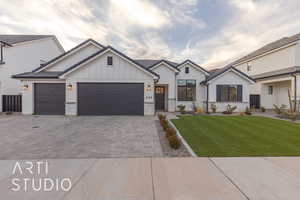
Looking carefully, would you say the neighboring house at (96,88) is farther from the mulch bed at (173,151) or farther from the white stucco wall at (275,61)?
the white stucco wall at (275,61)

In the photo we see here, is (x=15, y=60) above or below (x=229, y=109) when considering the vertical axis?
above

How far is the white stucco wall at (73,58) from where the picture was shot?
14328mm

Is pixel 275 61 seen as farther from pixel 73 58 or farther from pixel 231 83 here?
pixel 73 58

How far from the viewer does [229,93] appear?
599 inches

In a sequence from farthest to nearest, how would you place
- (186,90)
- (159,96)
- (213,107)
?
1. (159,96)
2. (186,90)
3. (213,107)

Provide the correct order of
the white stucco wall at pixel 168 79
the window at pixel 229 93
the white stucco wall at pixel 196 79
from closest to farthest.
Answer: the window at pixel 229 93 < the white stucco wall at pixel 168 79 < the white stucco wall at pixel 196 79

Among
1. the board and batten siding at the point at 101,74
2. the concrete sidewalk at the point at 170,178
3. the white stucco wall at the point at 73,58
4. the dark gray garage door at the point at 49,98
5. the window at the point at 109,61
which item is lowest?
the concrete sidewalk at the point at 170,178

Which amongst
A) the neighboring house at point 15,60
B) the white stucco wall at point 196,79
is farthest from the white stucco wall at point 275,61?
the neighboring house at point 15,60

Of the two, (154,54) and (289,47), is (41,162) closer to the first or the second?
(289,47)

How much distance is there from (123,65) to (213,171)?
10424 millimetres

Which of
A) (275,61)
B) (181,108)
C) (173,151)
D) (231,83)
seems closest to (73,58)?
(181,108)

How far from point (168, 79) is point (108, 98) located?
6.74m

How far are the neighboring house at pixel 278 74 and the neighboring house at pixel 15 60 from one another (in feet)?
82.9

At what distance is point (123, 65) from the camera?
12062 millimetres
